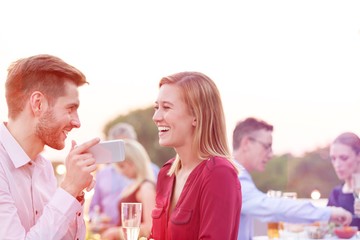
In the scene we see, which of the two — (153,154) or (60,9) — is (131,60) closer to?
(60,9)

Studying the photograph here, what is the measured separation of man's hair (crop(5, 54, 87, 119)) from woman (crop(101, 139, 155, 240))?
11.4ft

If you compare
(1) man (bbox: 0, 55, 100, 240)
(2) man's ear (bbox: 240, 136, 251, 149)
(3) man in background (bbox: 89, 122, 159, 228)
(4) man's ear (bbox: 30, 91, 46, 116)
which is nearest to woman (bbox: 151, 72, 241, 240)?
(1) man (bbox: 0, 55, 100, 240)

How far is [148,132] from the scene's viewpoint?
2769 centimetres

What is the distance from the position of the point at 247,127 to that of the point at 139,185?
160 centimetres

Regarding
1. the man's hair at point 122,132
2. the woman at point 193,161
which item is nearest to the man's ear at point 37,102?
the woman at point 193,161

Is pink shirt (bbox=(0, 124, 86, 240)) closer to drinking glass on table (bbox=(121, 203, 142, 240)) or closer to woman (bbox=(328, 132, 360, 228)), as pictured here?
drinking glass on table (bbox=(121, 203, 142, 240))

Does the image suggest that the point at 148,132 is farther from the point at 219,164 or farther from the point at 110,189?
the point at 219,164

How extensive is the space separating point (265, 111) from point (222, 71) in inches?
39.2

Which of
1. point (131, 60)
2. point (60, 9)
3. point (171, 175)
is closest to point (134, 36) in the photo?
point (131, 60)

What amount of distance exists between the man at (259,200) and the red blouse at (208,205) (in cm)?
→ 167

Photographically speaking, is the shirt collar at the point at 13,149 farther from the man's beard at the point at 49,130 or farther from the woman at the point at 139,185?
the woman at the point at 139,185

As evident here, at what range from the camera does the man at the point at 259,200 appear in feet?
13.9

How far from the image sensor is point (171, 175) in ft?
8.59

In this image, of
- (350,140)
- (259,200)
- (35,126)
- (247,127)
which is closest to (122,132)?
(350,140)
